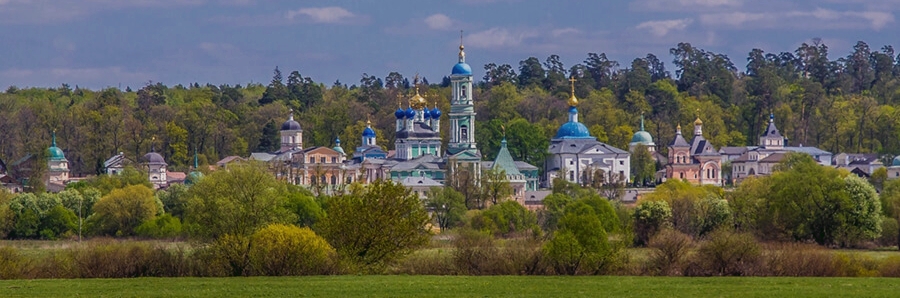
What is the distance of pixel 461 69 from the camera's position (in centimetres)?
11550

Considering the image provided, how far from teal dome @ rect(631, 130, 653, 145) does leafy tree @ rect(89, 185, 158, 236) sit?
50159 mm

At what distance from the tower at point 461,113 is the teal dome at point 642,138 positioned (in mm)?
11787

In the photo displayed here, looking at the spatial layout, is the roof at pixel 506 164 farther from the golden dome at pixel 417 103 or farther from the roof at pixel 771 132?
the roof at pixel 771 132

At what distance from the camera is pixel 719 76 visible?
15288 centimetres

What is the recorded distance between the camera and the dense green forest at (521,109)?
12019cm

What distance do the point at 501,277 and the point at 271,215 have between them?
9.77 m

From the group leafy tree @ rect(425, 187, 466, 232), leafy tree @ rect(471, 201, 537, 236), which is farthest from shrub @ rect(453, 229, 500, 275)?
leafy tree @ rect(425, 187, 466, 232)

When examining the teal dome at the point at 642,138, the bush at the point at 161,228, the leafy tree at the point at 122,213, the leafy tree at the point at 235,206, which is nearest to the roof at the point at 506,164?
the teal dome at the point at 642,138

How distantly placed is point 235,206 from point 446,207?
31169 mm

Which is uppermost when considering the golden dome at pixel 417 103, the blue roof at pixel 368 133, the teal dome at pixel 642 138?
the golden dome at pixel 417 103

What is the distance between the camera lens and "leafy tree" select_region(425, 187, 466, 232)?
3152 inches

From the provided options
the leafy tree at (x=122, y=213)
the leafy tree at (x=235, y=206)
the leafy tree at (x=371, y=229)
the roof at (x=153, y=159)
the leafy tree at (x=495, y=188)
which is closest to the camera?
the leafy tree at (x=371, y=229)

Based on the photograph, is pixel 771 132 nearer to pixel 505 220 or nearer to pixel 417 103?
pixel 417 103

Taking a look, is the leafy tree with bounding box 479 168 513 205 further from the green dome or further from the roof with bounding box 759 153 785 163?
the roof with bounding box 759 153 785 163
